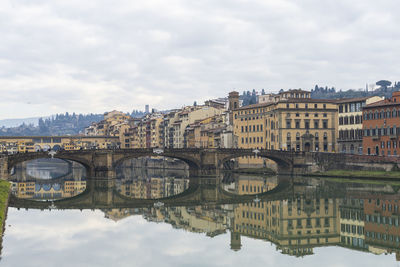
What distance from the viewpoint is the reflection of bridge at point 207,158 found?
9550cm

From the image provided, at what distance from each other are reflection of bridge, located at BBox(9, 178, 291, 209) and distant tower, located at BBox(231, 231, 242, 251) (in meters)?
20.3

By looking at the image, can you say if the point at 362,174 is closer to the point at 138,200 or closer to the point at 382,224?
the point at 138,200

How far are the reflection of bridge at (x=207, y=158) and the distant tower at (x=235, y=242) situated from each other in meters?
52.0

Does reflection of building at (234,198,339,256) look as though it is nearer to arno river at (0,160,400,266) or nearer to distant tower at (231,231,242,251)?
arno river at (0,160,400,266)

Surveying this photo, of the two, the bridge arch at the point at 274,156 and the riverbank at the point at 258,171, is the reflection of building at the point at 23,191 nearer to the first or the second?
the bridge arch at the point at 274,156

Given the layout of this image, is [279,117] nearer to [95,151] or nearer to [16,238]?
[95,151]

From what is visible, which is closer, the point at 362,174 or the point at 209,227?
the point at 209,227

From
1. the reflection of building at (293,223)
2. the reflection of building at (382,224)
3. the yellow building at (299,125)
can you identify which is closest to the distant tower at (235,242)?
the reflection of building at (293,223)

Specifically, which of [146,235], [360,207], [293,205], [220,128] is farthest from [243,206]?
[220,128]

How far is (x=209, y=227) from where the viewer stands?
4775 cm

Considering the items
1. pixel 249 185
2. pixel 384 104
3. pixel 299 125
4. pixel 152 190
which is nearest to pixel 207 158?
pixel 249 185

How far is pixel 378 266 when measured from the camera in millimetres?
32875

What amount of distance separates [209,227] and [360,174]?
156 feet

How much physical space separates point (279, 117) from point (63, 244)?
74.2m
